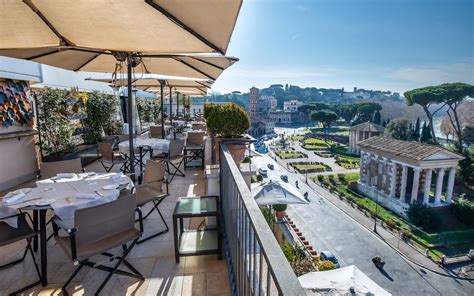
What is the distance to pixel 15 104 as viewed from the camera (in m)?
5.14

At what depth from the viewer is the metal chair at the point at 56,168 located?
10.1ft

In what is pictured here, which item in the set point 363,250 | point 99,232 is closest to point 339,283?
point 99,232

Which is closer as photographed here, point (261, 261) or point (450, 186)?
point (261, 261)

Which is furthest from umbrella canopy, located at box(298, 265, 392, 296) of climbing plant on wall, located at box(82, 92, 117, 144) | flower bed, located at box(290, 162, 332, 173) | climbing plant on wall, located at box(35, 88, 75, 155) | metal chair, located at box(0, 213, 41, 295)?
flower bed, located at box(290, 162, 332, 173)

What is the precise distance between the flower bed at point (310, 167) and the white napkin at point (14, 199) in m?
29.3

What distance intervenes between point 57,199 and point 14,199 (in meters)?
0.33

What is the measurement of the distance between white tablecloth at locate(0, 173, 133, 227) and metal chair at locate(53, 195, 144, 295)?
0.44 ft

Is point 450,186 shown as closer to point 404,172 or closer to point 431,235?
point 404,172

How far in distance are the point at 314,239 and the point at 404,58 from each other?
305ft

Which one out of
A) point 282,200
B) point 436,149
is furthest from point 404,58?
point 282,200

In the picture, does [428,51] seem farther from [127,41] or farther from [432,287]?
[127,41]

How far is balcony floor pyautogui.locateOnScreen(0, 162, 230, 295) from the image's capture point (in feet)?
6.76

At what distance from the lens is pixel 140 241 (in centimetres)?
277

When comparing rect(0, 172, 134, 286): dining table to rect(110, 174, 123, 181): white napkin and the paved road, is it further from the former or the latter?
the paved road
